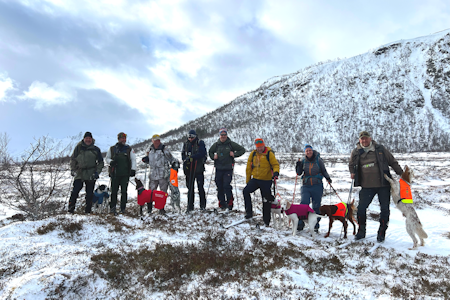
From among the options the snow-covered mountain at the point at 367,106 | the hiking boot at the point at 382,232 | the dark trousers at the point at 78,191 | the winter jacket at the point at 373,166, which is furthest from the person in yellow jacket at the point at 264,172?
the snow-covered mountain at the point at 367,106

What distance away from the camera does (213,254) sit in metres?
4.41

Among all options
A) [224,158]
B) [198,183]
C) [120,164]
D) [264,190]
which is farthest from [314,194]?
[120,164]

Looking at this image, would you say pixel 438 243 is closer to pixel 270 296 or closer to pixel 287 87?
pixel 270 296

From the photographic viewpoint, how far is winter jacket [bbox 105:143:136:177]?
7023 mm

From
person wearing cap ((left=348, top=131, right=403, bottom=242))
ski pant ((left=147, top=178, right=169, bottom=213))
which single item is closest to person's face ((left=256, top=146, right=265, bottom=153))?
person wearing cap ((left=348, top=131, right=403, bottom=242))

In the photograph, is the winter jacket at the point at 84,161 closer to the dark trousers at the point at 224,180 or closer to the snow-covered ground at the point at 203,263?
the snow-covered ground at the point at 203,263

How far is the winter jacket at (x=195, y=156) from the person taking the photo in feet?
24.3

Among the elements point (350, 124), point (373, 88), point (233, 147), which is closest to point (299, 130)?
point (350, 124)

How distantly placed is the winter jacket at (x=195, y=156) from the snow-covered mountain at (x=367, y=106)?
49.3 metres

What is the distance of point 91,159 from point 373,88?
7568cm

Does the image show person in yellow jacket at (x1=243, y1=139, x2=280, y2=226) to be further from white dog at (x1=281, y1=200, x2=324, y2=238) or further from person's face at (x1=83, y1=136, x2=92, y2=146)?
person's face at (x1=83, y1=136, x2=92, y2=146)

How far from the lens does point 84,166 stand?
22.1ft

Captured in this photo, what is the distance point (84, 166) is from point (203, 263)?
4766 mm

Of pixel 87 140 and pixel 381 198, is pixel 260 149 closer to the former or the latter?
pixel 381 198
